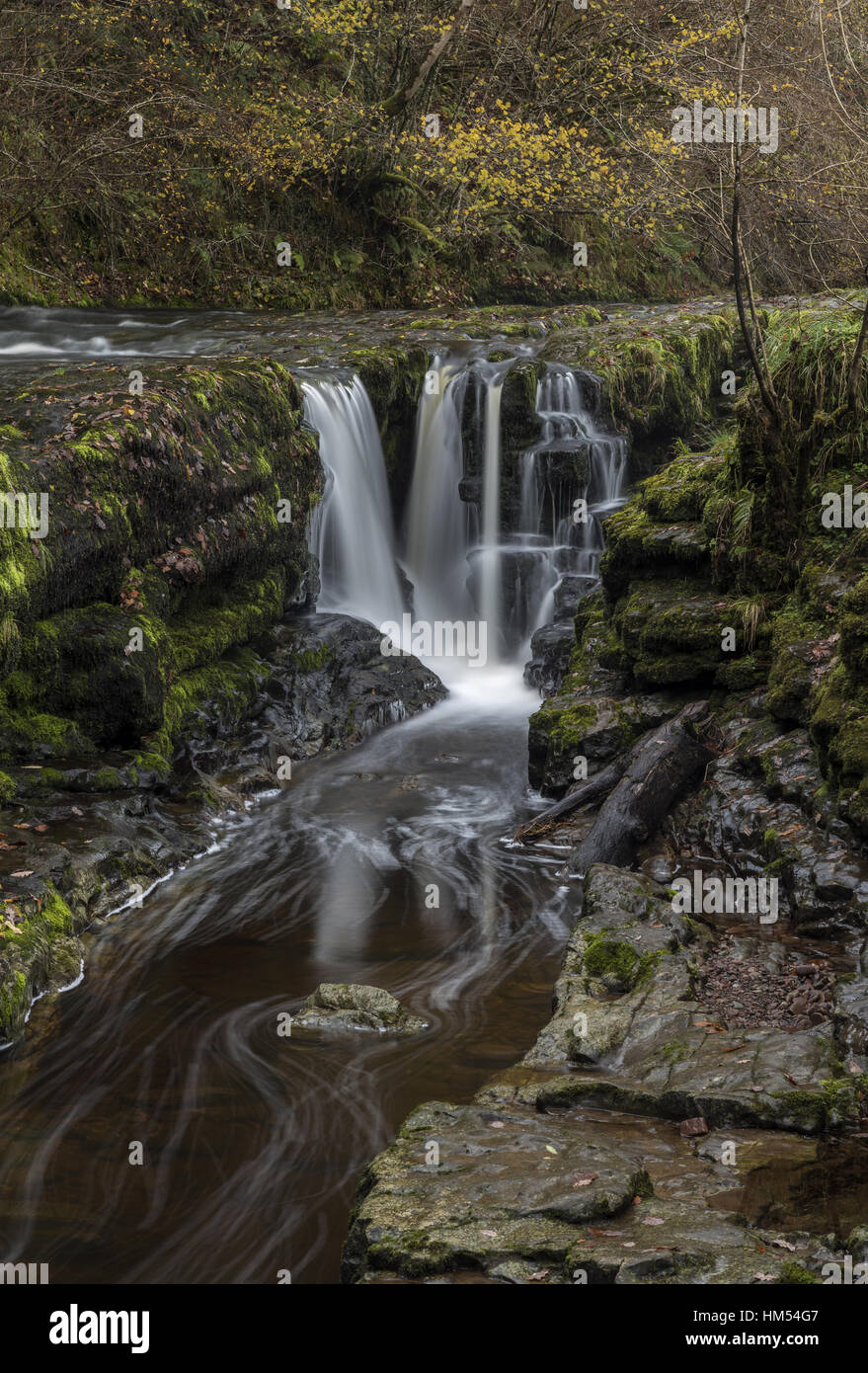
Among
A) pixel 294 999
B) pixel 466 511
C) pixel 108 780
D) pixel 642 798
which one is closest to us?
pixel 294 999

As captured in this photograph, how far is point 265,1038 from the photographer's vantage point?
596 cm

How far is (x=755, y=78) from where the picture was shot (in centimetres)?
2177

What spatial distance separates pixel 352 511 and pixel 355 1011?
8231 millimetres

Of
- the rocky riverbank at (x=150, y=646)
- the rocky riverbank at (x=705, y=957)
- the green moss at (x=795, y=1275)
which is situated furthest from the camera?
the rocky riverbank at (x=150, y=646)

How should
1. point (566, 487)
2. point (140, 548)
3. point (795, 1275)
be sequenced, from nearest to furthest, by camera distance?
point (795, 1275) → point (140, 548) → point (566, 487)

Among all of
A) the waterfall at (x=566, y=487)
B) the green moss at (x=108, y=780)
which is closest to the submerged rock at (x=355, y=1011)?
the green moss at (x=108, y=780)

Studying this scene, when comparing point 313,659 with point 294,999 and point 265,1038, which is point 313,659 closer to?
point 294,999

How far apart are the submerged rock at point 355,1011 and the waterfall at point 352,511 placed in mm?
7189

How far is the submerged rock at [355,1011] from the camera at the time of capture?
605cm

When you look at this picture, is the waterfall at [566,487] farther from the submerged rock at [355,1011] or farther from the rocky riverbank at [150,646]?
the submerged rock at [355,1011]

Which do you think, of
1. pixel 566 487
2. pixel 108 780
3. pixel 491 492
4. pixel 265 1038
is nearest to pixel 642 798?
pixel 265 1038

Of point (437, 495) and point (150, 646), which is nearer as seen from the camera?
point (150, 646)

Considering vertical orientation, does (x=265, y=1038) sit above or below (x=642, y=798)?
below
